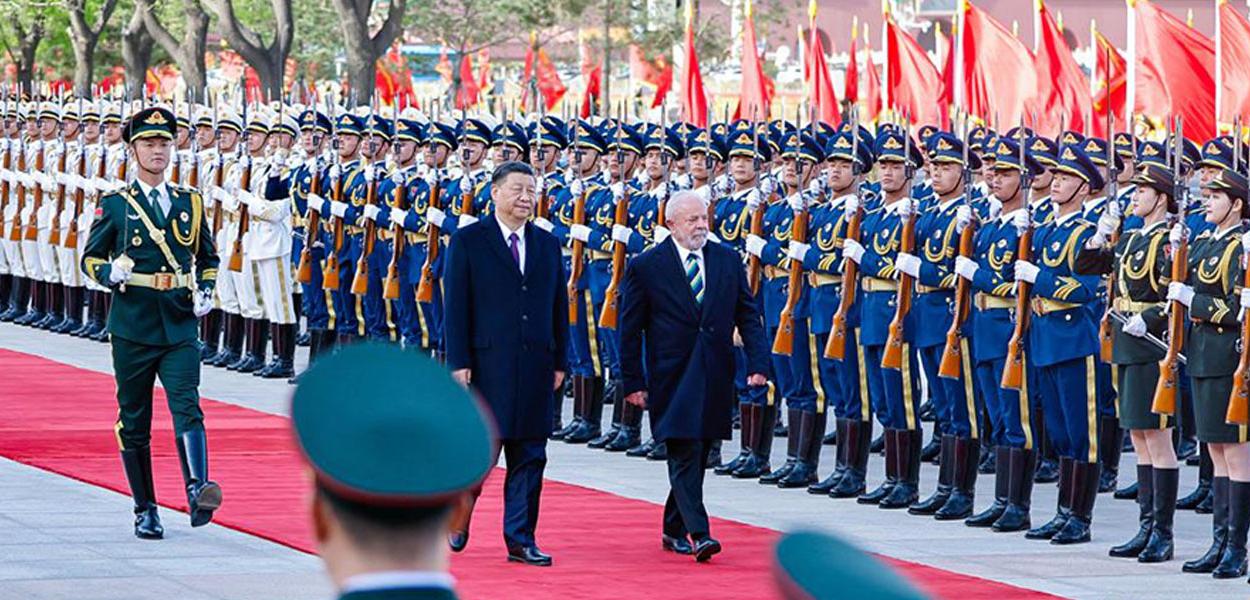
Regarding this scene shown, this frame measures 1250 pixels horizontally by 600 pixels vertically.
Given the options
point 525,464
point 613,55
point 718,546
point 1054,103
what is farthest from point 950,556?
point 613,55

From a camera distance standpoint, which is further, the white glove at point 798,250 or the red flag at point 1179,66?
the red flag at point 1179,66

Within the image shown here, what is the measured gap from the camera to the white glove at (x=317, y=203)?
1662 cm

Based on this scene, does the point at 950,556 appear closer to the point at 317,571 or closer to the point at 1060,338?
the point at 1060,338

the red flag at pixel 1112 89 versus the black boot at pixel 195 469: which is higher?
the red flag at pixel 1112 89

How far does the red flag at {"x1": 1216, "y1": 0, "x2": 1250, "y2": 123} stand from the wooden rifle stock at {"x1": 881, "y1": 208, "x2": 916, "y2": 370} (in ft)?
19.1

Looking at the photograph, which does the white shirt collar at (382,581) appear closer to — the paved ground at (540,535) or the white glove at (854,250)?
the paved ground at (540,535)

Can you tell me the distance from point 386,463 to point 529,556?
6680mm

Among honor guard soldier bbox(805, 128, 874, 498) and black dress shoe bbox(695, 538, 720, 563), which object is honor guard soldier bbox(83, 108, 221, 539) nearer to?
black dress shoe bbox(695, 538, 720, 563)

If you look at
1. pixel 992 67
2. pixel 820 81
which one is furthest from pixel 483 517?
pixel 820 81

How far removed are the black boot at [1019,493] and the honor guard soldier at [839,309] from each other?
1.19 meters

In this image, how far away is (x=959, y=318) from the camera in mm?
10820

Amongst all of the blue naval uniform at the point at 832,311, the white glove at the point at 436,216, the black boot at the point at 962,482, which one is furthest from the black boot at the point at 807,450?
the white glove at the point at 436,216

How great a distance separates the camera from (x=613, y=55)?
45.5m

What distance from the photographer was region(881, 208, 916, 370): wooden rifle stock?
1114cm
